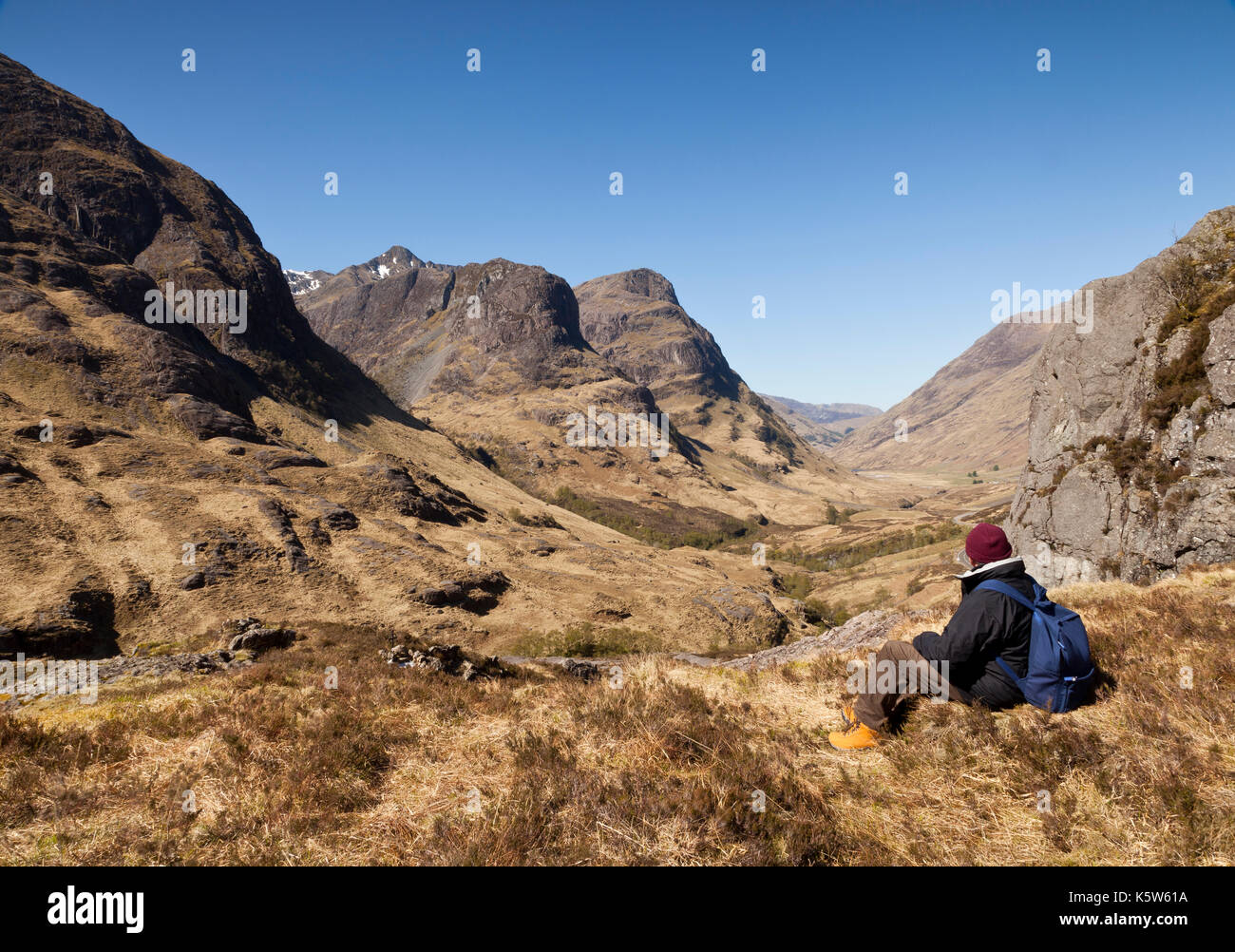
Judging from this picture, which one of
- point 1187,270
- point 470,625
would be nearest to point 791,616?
point 470,625

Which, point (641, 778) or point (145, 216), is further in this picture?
point (145, 216)

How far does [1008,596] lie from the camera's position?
678cm

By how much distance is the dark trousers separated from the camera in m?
7.56

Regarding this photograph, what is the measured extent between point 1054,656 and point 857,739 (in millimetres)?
2711

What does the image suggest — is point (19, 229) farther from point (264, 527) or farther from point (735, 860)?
point (735, 860)

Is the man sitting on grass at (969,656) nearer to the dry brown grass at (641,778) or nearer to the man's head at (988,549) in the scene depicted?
the man's head at (988,549)

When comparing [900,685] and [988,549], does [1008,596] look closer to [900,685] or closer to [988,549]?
[988,549]

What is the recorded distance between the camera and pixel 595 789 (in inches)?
250

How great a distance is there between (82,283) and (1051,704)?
113 meters

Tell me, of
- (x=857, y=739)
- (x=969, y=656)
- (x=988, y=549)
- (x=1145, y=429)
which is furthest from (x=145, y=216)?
(x=1145, y=429)

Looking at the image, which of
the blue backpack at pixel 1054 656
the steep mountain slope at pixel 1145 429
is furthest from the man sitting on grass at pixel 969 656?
the steep mountain slope at pixel 1145 429

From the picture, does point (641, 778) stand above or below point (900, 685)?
below

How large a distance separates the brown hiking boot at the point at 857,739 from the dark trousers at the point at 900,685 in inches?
4.4

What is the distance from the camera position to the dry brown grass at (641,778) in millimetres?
5273
